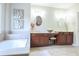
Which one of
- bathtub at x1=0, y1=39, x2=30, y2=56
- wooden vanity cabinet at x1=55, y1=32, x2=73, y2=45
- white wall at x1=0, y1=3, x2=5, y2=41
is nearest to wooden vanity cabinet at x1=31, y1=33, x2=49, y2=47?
wooden vanity cabinet at x1=55, y1=32, x2=73, y2=45

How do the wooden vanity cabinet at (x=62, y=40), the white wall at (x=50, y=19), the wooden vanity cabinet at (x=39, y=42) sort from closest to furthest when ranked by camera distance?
1. the white wall at (x=50, y=19)
2. the wooden vanity cabinet at (x=62, y=40)
3. the wooden vanity cabinet at (x=39, y=42)

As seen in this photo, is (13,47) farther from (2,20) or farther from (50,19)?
(50,19)

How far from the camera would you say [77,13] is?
6.57 feet

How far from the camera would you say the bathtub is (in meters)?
1.58

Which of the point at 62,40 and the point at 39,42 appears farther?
the point at 39,42

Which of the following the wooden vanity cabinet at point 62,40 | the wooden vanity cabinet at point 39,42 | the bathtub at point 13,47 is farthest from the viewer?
the wooden vanity cabinet at point 39,42

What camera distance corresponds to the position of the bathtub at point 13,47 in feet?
5.17

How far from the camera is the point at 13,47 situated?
5.29 feet

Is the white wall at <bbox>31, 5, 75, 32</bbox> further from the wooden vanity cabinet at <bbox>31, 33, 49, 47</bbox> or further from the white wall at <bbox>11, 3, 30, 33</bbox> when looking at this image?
the wooden vanity cabinet at <bbox>31, 33, 49, 47</bbox>

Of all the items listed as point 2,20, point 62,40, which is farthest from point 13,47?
point 62,40

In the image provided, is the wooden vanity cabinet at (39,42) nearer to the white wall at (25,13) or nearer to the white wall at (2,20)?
the white wall at (25,13)

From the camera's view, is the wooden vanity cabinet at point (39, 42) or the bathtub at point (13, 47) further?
the wooden vanity cabinet at point (39, 42)

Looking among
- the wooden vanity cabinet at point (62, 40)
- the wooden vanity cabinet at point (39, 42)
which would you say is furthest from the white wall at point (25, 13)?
the wooden vanity cabinet at point (62, 40)

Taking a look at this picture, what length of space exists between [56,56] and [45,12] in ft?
2.60
